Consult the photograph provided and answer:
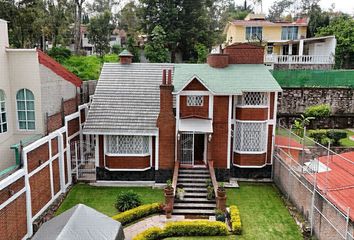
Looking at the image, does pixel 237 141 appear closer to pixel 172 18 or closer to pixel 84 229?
pixel 84 229

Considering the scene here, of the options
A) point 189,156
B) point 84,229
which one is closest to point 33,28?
point 189,156

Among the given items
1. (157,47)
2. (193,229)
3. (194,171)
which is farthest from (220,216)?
(157,47)

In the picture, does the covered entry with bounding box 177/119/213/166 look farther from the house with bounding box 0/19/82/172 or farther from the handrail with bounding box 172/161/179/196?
the house with bounding box 0/19/82/172

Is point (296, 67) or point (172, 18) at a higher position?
point (172, 18)

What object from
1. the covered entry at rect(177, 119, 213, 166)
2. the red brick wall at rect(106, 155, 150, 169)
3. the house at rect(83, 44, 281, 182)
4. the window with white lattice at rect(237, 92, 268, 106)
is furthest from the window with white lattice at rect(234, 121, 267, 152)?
the red brick wall at rect(106, 155, 150, 169)

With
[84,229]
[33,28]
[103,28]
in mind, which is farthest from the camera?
[103,28]
